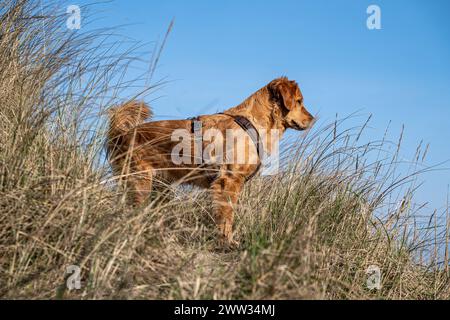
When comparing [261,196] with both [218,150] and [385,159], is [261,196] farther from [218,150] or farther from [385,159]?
[385,159]

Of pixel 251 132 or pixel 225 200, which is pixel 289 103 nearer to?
pixel 251 132

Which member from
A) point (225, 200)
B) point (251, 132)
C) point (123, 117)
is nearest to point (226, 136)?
point (251, 132)

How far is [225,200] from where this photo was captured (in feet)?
16.8

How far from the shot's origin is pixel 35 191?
3.30 metres

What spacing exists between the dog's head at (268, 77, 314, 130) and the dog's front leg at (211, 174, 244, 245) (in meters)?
0.92

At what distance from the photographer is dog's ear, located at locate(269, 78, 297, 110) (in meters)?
5.67

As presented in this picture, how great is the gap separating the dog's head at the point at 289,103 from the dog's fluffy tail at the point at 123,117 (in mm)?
1437

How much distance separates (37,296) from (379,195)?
11.0 ft

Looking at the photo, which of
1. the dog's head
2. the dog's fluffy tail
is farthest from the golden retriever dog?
the dog's fluffy tail

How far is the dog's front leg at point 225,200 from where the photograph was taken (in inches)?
178

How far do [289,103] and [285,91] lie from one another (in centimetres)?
14

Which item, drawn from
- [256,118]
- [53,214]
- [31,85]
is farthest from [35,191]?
[256,118]

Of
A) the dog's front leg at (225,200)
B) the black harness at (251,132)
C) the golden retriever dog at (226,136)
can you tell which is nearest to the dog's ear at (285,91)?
the golden retriever dog at (226,136)

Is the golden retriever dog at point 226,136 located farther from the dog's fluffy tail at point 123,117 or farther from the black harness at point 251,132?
the dog's fluffy tail at point 123,117
